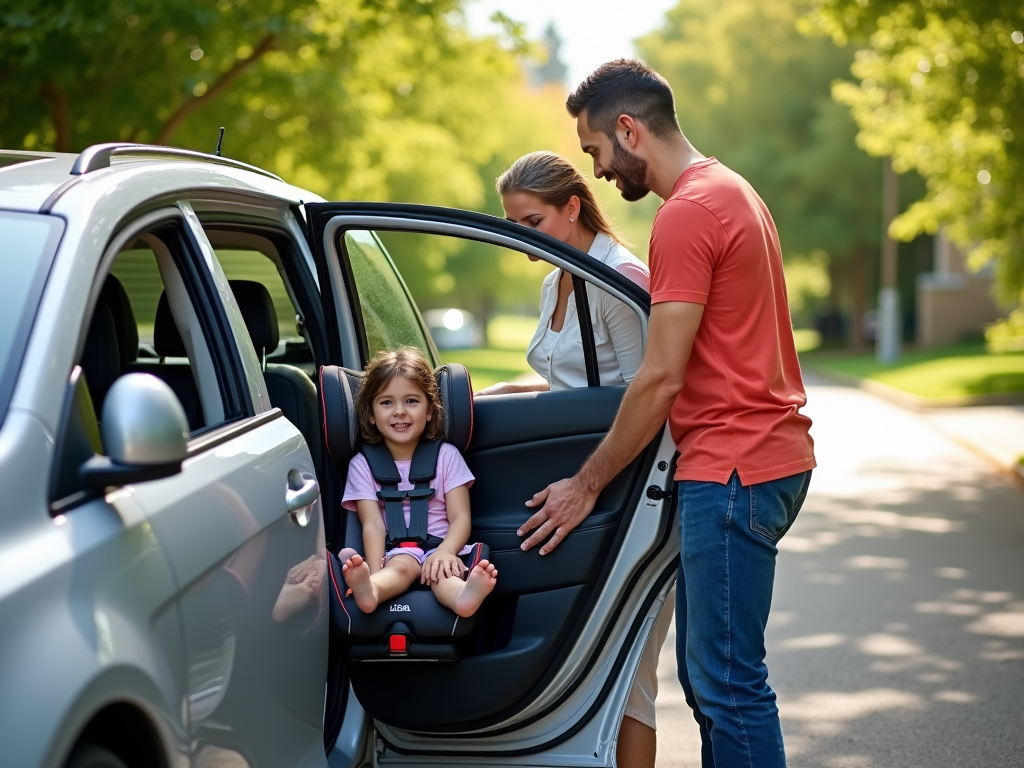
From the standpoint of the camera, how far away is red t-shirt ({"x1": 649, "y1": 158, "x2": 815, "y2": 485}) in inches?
134

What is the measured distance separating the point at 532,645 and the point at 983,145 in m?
13.8

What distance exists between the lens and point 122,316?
4.08 metres

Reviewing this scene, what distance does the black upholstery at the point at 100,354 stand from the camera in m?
3.59

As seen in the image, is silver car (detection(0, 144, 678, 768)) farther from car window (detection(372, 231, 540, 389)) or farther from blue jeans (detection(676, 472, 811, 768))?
car window (detection(372, 231, 540, 389))

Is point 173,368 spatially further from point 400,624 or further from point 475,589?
point 475,589

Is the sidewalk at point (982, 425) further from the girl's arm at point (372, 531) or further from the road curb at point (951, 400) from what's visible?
the girl's arm at point (372, 531)

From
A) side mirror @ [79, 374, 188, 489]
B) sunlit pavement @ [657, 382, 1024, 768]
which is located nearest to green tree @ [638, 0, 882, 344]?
sunlit pavement @ [657, 382, 1024, 768]

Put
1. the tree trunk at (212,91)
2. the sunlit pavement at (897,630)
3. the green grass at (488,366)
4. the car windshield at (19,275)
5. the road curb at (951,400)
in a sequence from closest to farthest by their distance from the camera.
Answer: the car windshield at (19,275) → the sunlit pavement at (897,630) → the tree trunk at (212,91) → the road curb at (951,400) → the green grass at (488,366)

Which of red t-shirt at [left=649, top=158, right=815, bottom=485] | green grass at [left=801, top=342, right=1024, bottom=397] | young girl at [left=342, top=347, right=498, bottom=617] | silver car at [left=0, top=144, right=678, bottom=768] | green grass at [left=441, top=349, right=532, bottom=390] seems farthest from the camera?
green grass at [left=441, top=349, right=532, bottom=390]

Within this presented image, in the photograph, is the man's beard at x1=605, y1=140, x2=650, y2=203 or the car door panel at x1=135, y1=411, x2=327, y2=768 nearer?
the car door panel at x1=135, y1=411, x2=327, y2=768

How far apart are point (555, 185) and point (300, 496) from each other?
4.84 feet

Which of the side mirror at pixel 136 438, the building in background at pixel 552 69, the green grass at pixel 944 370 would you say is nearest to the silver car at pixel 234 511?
the side mirror at pixel 136 438

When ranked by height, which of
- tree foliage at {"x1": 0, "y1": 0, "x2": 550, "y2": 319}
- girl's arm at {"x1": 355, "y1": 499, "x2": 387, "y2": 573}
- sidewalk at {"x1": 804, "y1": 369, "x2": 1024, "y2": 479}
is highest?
tree foliage at {"x1": 0, "y1": 0, "x2": 550, "y2": 319}

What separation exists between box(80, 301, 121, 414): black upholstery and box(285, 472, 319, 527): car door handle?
2.07 feet
